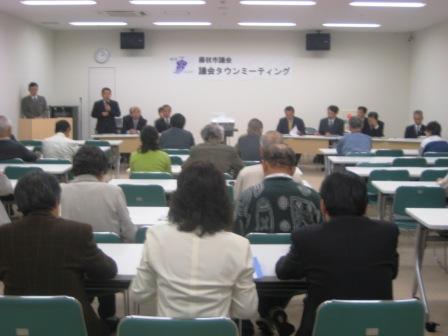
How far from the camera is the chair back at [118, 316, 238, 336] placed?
1850 millimetres

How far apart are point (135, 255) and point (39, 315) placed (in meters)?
0.84

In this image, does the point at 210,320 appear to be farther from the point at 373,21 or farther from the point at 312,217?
the point at 373,21

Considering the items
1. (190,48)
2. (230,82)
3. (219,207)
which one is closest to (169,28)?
(190,48)

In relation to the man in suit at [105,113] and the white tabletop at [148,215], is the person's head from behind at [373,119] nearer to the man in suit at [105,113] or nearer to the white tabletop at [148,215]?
the man in suit at [105,113]

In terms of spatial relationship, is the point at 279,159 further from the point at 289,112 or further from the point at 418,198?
the point at 289,112

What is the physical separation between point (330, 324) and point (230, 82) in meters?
12.4

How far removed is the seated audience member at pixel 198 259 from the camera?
2.18 m

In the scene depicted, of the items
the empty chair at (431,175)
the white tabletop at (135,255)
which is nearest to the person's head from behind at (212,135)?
the empty chair at (431,175)

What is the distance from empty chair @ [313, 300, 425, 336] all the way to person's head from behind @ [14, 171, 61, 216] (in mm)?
1181

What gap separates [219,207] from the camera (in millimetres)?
2268

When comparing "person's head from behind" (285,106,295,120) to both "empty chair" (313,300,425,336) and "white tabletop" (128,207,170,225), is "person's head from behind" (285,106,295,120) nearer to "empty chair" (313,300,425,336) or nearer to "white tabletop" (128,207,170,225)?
"white tabletop" (128,207,170,225)

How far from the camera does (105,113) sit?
1259 centimetres

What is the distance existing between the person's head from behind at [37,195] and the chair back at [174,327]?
2.55ft

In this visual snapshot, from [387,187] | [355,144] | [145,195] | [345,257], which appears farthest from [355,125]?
[345,257]
